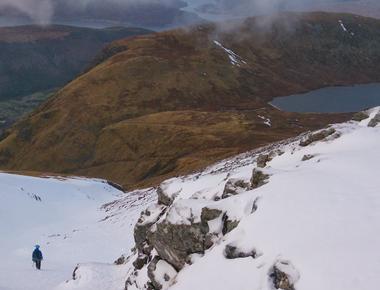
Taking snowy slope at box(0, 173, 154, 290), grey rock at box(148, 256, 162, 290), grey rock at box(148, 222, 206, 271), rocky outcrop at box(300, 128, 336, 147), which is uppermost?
rocky outcrop at box(300, 128, 336, 147)

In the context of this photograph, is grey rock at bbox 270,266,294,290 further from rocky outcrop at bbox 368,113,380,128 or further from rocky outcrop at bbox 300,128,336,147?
rocky outcrop at bbox 368,113,380,128

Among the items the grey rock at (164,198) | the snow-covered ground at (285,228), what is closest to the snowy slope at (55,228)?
the snow-covered ground at (285,228)

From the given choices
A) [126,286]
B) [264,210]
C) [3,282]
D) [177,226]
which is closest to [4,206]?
[3,282]

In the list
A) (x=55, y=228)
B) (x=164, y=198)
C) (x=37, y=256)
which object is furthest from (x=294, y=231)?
(x=55, y=228)

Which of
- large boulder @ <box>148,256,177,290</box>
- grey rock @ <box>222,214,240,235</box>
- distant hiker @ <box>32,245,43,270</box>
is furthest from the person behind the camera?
distant hiker @ <box>32,245,43,270</box>

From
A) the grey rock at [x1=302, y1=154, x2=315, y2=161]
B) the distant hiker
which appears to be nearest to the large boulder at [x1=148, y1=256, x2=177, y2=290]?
the grey rock at [x1=302, y1=154, x2=315, y2=161]

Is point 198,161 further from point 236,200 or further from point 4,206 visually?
point 236,200

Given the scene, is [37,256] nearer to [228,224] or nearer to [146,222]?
[146,222]
